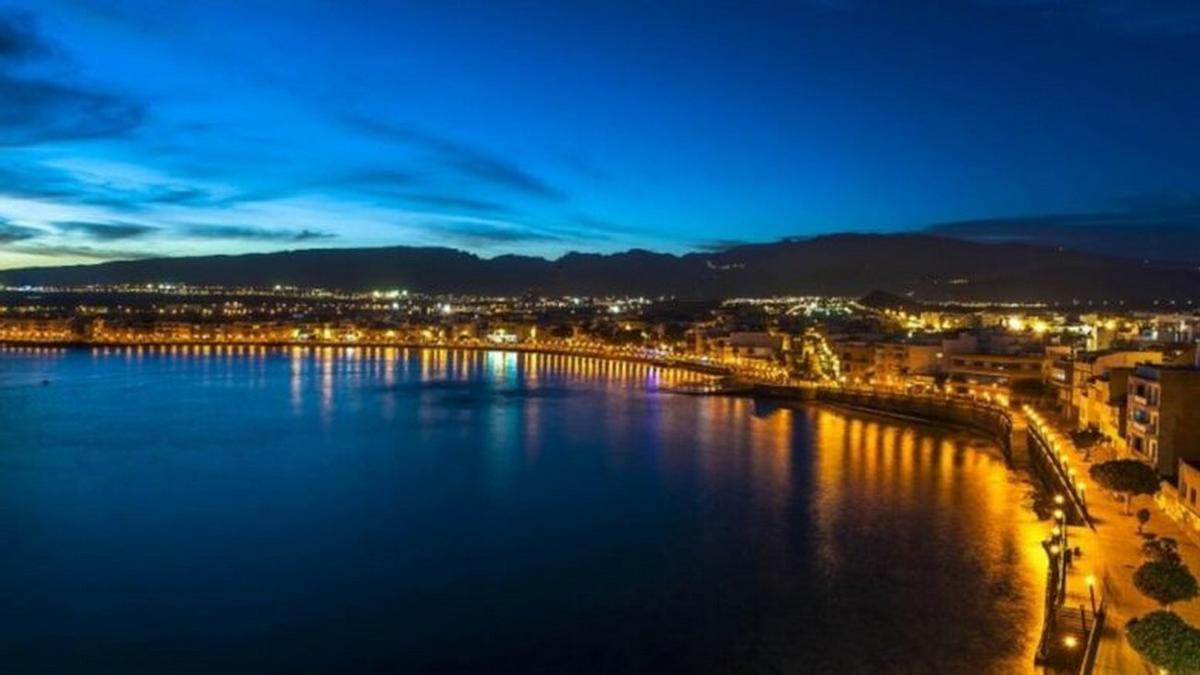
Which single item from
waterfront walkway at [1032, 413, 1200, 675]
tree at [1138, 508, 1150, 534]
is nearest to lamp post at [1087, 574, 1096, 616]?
waterfront walkway at [1032, 413, 1200, 675]

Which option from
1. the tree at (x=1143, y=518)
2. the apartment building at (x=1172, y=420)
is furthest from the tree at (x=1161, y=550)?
the apartment building at (x=1172, y=420)

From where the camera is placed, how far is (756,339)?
27203 millimetres

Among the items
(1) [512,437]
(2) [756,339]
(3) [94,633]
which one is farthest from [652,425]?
(2) [756,339]

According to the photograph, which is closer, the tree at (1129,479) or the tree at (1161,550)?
the tree at (1161,550)

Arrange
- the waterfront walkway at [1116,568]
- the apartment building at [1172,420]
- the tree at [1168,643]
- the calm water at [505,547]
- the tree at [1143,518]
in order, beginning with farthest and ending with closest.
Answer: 1. the apartment building at [1172,420]
2. the tree at [1143,518]
3. the calm water at [505,547]
4. the waterfront walkway at [1116,568]
5. the tree at [1168,643]

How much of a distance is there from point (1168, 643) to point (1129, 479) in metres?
3.68

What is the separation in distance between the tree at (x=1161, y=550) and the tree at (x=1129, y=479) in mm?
1231

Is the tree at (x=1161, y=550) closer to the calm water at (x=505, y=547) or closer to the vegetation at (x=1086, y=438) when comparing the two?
the calm water at (x=505, y=547)

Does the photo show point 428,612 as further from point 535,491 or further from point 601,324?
point 601,324

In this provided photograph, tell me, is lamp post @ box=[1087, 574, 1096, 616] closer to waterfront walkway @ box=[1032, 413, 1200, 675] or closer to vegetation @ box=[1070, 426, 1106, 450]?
waterfront walkway @ box=[1032, 413, 1200, 675]

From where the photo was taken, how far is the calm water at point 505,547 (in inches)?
212

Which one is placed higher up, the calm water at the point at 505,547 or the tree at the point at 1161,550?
the tree at the point at 1161,550

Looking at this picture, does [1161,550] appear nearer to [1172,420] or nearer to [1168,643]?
[1168,643]

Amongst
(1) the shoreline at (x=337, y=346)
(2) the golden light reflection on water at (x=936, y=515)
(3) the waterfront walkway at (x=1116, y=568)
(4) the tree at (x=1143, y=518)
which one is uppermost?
(4) the tree at (x=1143, y=518)
